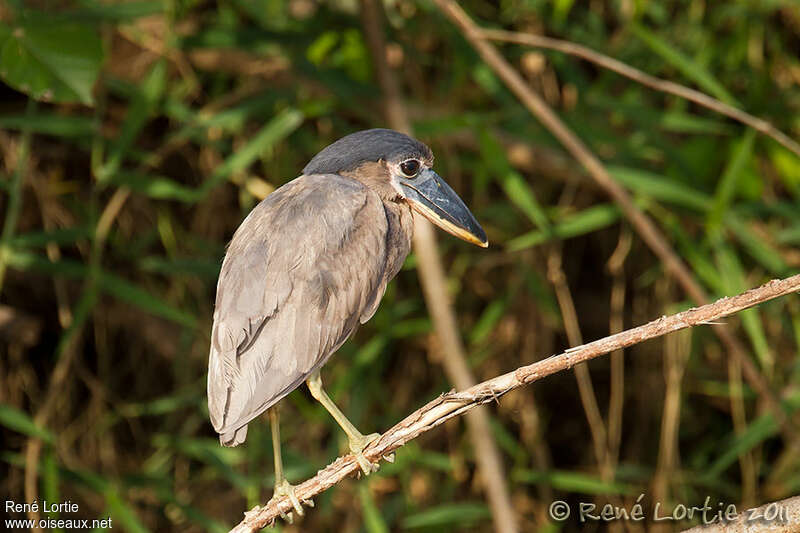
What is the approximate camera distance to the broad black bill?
2652 millimetres

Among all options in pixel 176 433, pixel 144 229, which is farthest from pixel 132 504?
pixel 144 229

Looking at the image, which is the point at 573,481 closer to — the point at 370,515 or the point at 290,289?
the point at 370,515

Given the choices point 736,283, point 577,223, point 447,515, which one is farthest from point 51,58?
point 736,283

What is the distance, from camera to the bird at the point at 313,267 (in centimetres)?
237

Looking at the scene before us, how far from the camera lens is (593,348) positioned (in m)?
1.89

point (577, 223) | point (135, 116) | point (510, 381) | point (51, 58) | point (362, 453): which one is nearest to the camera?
point (510, 381)

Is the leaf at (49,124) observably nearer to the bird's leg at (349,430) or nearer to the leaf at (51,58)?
the leaf at (51,58)

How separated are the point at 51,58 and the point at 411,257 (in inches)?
56.3

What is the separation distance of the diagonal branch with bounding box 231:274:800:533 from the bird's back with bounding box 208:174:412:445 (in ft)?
0.66

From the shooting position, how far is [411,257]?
3832mm

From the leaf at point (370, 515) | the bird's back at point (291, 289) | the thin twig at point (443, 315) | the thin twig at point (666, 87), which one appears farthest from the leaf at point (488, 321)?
the bird's back at point (291, 289)

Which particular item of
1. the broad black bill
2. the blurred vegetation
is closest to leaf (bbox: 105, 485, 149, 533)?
the blurred vegetation

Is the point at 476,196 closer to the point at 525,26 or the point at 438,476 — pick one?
the point at 525,26

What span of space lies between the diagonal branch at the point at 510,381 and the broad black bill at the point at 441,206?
66 cm
